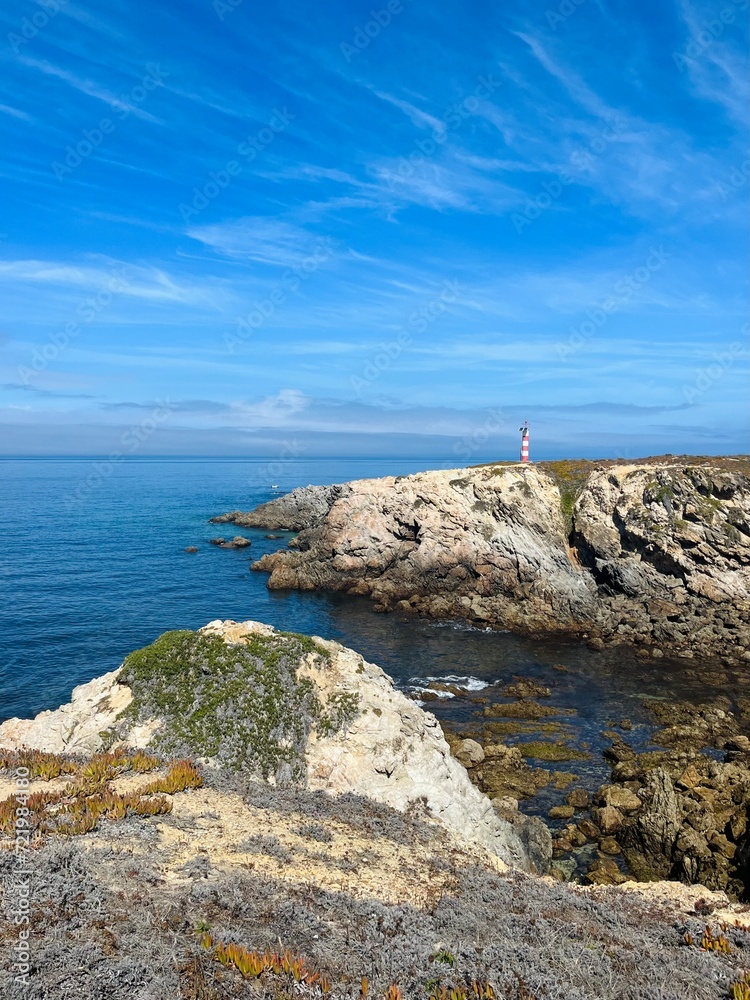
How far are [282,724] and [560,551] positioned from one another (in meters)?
40.2

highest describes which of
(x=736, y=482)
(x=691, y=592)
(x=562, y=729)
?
(x=736, y=482)

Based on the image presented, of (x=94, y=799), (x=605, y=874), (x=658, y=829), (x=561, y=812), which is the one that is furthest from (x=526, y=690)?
(x=94, y=799)

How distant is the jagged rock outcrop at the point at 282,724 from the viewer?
16812 mm

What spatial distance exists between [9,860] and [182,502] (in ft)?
403

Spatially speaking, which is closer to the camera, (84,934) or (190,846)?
(84,934)

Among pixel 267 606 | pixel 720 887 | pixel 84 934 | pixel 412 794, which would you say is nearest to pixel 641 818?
pixel 720 887

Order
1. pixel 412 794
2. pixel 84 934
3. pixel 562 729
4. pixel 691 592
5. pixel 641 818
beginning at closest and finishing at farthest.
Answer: pixel 84 934 → pixel 412 794 → pixel 641 818 → pixel 562 729 → pixel 691 592

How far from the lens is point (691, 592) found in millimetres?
47312

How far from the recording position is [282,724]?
17.6 m

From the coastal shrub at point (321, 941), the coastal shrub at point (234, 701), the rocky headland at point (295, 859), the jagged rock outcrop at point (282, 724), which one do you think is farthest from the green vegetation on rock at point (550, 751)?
the coastal shrub at point (321, 941)

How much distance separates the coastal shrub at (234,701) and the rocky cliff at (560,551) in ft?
105

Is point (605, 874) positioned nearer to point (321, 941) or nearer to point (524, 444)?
point (321, 941)

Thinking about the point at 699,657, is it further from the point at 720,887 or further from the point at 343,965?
the point at 343,965

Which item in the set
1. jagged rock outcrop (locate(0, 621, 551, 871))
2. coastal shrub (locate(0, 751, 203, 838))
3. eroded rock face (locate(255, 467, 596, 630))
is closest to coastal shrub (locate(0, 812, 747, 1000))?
coastal shrub (locate(0, 751, 203, 838))
